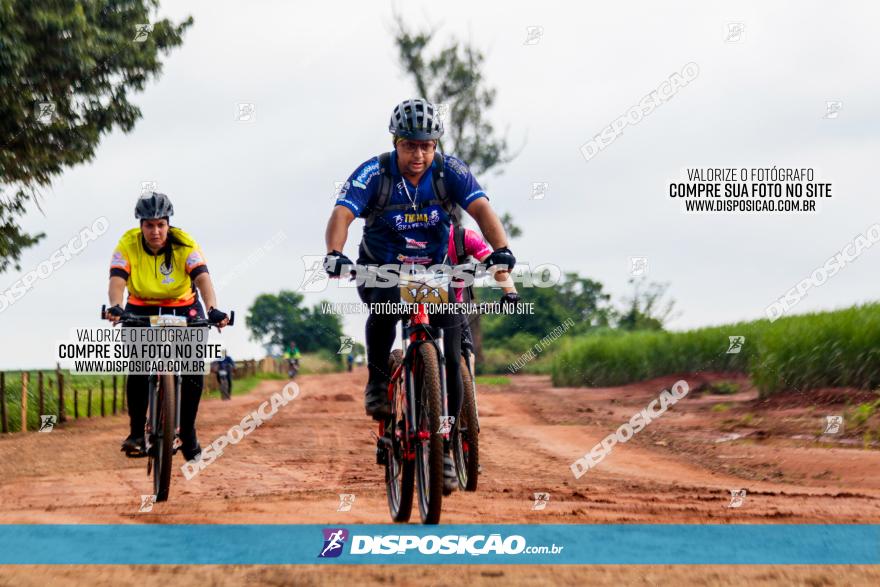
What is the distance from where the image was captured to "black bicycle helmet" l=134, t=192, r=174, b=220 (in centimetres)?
779

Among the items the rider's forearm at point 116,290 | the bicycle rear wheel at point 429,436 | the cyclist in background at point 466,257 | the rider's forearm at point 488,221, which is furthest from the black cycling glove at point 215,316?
the rider's forearm at point 488,221

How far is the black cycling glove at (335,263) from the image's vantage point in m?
6.12

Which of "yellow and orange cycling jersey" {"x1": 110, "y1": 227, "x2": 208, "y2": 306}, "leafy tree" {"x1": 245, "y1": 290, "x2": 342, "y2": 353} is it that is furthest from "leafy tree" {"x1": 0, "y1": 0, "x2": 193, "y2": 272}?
"leafy tree" {"x1": 245, "y1": 290, "x2": 342, "y2": 353}

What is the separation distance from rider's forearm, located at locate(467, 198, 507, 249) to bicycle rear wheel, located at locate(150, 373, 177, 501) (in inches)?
113

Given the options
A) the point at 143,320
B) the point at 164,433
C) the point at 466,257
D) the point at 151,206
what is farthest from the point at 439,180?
the point at 164,433

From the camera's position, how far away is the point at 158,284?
8086 millimetres

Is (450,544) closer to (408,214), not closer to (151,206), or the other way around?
(408,214)

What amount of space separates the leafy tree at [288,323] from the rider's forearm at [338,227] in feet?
274

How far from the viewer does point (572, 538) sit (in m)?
5.82

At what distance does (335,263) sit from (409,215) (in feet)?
2.10

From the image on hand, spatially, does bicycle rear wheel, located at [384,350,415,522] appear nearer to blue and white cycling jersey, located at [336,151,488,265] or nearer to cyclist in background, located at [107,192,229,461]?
blue and white cycling jersey, located at [336,151,488,265]

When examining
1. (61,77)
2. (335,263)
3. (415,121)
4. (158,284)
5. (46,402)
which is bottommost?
(46,402)

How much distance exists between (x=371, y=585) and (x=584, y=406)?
62.2ft

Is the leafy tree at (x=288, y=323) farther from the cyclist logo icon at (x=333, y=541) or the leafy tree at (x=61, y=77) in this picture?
the cyclist logo icon at (x=333, y=541)
